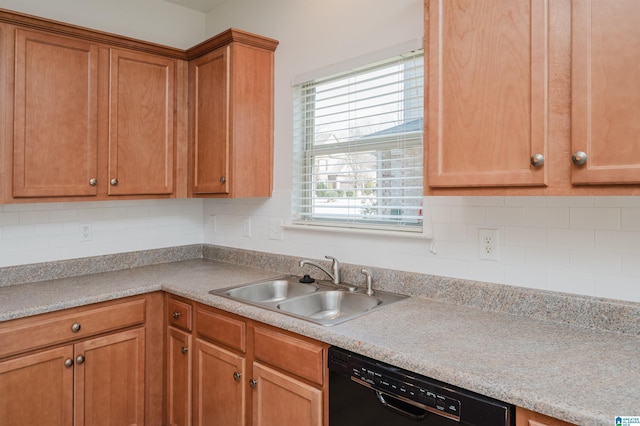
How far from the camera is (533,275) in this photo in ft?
5.47


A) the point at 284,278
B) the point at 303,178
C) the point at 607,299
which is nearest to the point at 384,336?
the point at 607,299

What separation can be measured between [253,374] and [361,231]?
86 centimetres

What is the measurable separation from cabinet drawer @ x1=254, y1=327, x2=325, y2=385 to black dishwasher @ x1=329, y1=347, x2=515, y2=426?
0.07m

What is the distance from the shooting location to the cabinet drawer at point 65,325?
6.15 feet

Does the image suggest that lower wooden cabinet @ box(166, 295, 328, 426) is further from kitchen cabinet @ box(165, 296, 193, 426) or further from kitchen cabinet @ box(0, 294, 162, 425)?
kitchen cabinet @ box(0, 294, 162, 425)

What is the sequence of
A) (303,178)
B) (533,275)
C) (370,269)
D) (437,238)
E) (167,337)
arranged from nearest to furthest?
1. (533,275)
2. (437,238)
3. (370,269)
4. (167,337)
5. (303,178)

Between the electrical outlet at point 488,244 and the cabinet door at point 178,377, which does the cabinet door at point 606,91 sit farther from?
the cabinet door at point 178,377

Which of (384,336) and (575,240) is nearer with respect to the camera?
(384,336)

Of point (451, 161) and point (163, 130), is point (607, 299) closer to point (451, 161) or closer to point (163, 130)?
point (451, 161)

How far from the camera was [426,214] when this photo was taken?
1990 mm

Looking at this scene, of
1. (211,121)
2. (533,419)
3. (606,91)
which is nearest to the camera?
(533,419)

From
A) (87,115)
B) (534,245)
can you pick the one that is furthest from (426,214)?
(87,115)

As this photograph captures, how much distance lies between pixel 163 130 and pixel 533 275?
2.18 m

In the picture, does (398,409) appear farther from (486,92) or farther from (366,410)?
(486,92)
